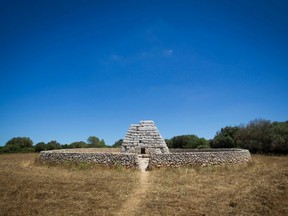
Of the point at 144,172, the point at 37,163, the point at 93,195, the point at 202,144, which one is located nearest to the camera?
the point at 93,195

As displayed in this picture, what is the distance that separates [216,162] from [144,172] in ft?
16.2

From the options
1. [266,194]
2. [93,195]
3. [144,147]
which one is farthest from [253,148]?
[93,195]

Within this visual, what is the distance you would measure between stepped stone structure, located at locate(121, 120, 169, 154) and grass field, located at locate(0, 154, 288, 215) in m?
6.14

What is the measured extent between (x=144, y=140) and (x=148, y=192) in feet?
38.4

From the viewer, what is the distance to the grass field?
412 inches

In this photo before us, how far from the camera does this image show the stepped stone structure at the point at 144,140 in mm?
24625

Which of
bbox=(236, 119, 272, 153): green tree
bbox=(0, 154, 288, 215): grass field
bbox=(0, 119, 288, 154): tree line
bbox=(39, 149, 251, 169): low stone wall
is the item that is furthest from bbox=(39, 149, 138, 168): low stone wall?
bbox=(236, 119, 272, 153): green tree

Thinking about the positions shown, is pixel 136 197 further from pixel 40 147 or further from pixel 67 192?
pixel 40 147

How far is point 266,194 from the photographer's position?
39.1ft

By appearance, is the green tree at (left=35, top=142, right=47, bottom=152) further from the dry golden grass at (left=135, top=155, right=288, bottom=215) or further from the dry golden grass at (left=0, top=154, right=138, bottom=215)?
the dry golden grass at (left=135, top=155, right=288, bottom=215)

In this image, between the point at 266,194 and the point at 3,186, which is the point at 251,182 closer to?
the point at 266,194

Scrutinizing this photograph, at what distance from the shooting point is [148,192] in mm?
13250

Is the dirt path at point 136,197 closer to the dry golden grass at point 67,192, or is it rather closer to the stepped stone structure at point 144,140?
the dry golden grass at point 67,192

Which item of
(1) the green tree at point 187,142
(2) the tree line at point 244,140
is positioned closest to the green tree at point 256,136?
(2) the tree line at point 244,140
